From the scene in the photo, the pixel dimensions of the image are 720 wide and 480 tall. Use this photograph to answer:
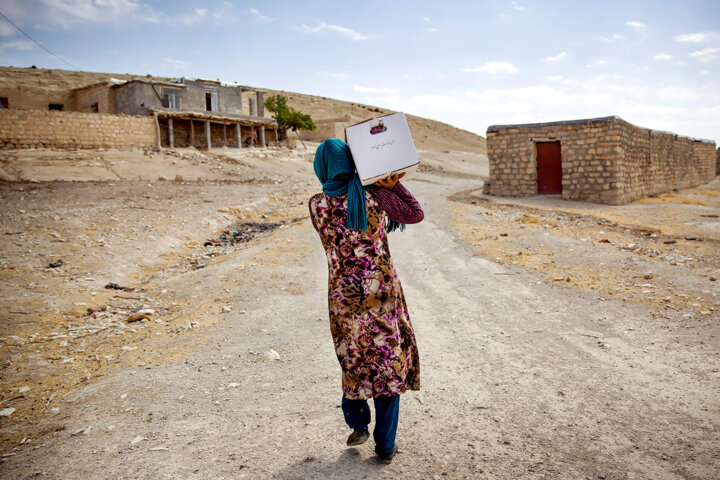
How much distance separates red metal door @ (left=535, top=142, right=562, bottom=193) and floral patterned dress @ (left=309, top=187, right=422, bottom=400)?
14.2 meters

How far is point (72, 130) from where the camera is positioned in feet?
61.1

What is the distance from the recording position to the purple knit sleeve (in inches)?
89.3

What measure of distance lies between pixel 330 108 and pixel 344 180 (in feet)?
190

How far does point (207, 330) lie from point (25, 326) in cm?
197

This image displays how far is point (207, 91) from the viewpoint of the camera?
29.1 metres

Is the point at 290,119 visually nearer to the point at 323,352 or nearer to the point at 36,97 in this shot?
the point at 36,97

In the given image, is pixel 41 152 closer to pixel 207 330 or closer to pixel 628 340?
pixel 207 330

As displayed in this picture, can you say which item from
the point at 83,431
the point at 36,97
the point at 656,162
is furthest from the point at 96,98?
the point at 83,431

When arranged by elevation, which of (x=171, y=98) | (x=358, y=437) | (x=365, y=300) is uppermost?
(x=171, y=98)

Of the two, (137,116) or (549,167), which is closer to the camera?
(549,167)

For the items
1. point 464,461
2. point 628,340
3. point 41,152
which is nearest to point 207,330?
point 464,461

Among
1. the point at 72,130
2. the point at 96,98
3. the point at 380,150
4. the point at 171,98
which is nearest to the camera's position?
the point at 380,150

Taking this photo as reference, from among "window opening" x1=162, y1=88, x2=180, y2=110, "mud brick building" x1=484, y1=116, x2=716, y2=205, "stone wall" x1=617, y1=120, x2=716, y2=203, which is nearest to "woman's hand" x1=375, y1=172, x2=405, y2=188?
"mud brick building" x1=484, y1=116, x2=716, y2=205

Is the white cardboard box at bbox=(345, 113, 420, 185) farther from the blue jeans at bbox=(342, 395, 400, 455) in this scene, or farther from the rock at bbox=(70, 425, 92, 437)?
the rock at bbox=(70, 425, 92, 437)
